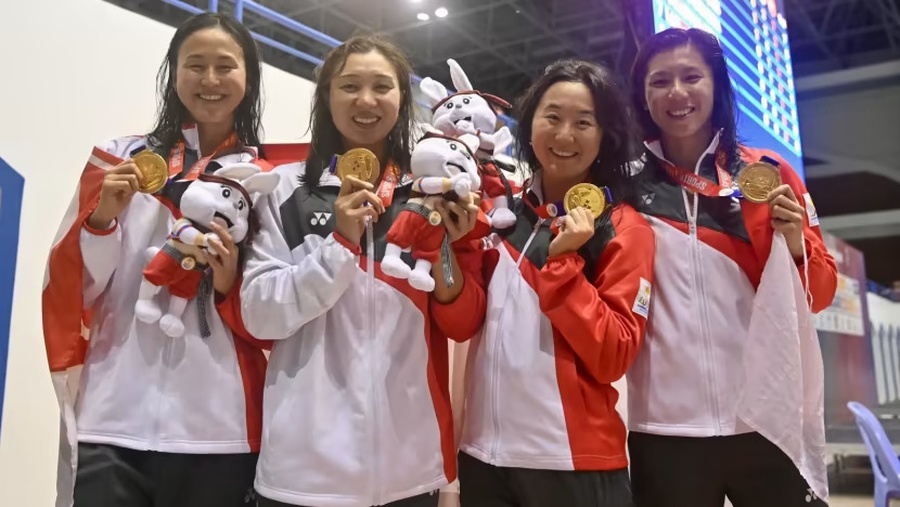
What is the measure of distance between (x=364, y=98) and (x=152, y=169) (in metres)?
0.52

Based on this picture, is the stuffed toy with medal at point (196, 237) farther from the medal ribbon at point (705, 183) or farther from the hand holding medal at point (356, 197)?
the medal ribbon at point (705, 183)

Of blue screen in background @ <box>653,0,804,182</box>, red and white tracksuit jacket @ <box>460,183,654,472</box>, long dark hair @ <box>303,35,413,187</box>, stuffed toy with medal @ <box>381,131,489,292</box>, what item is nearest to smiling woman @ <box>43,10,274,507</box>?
long dark hair @ <box>303,35,413,187</box>

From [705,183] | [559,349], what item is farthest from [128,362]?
[705,183]

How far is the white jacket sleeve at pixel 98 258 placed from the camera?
1.59 meters

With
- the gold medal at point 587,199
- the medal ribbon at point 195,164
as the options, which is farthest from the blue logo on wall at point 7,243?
the gold medal at point 587,199

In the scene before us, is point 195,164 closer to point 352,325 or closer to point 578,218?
point 352,325

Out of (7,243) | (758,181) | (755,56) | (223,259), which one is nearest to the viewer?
(223,259)

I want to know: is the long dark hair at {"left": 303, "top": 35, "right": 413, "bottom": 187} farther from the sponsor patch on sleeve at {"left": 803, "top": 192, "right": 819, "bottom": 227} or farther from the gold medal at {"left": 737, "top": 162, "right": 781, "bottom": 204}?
the sponsor patch on sleeve at {"left": 803, "top": 192, "right": 819, "bottom": 227}

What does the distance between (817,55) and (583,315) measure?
34.3 ft

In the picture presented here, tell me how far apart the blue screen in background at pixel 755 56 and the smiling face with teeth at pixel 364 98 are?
6.72ft

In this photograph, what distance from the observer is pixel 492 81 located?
11.0 metres

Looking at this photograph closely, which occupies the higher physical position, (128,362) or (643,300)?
(643,300)

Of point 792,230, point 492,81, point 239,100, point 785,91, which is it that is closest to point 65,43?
point 239,100

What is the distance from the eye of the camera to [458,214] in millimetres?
1613
